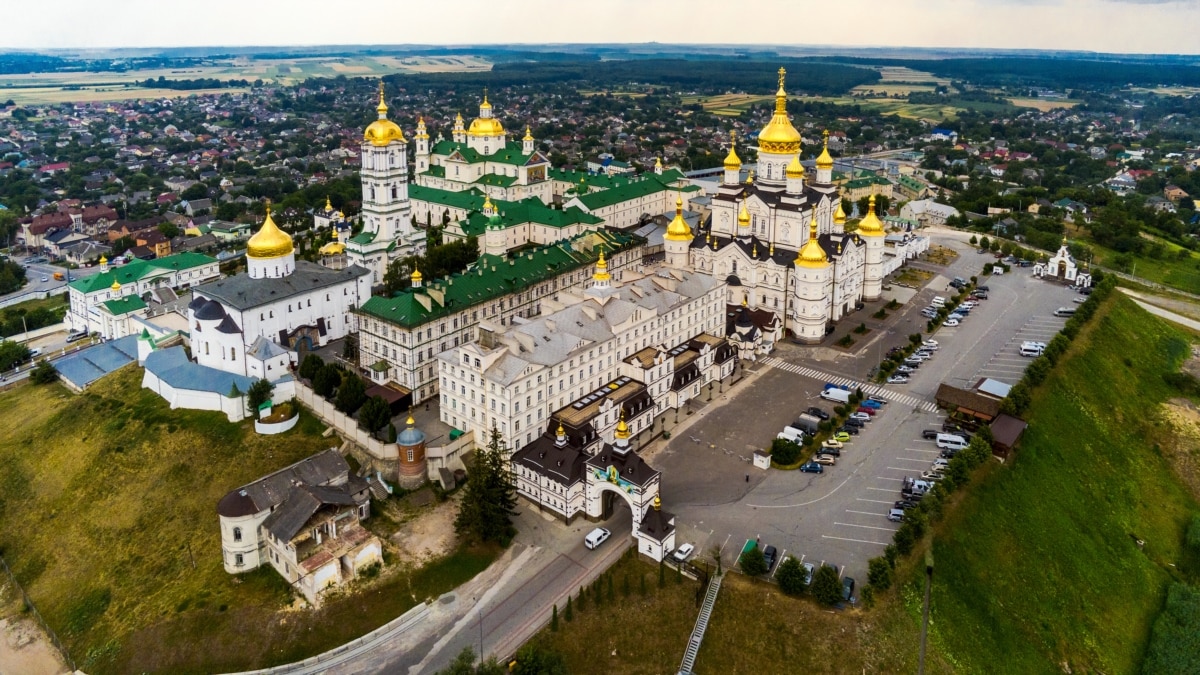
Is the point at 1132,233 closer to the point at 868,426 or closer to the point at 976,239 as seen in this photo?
the point at 976,239

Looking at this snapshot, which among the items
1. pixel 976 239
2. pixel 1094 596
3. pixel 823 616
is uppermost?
pixel 976 239

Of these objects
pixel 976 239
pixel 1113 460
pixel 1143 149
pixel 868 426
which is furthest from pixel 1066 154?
pixel 868 426

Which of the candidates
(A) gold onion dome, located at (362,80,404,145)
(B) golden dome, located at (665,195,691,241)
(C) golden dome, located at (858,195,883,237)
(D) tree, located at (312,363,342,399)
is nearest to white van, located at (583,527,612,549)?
(D) tree, located at (312,363,342,399)

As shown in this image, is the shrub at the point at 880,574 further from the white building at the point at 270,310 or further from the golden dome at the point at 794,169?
the golden dome at the point at 794,169

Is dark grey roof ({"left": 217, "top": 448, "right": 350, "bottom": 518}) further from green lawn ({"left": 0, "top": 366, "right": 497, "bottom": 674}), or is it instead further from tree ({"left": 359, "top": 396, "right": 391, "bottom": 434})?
green lawn ({"left": 0, "top": 366, "right": 497, "bottom": 674})

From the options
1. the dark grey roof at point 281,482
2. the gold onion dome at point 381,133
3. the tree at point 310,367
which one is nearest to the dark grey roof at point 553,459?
the dark grey roof at point 281,482
